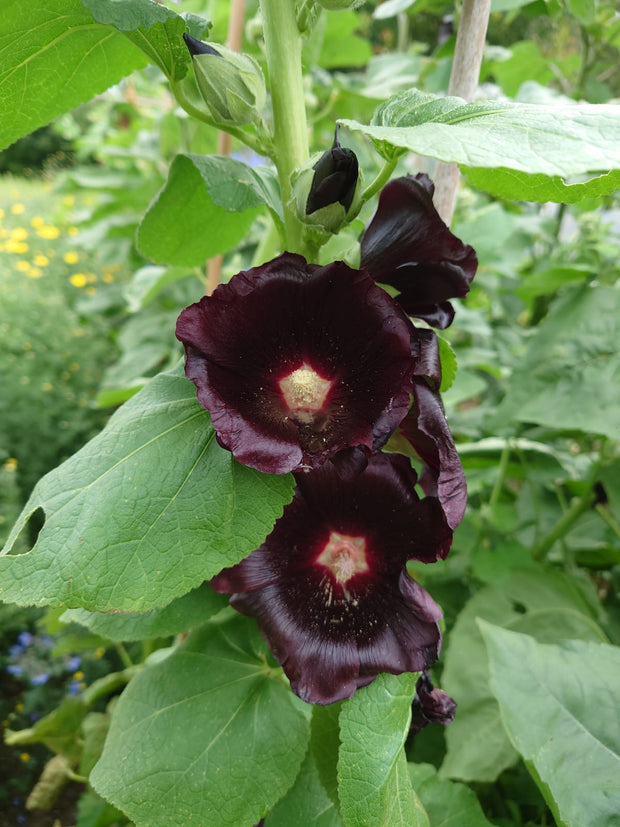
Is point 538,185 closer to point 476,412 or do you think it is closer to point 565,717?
point 565,717

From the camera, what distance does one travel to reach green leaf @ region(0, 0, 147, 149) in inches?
20.1

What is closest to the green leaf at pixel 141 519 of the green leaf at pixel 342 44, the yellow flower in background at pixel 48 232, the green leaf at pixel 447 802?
the green leaf at pixel 447 802

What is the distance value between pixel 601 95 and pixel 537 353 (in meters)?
0.79

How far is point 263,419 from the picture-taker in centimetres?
50

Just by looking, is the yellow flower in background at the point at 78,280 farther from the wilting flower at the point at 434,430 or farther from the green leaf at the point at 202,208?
the wilting flower at the point at 434,430

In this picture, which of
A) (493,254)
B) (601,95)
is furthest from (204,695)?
(601,95)

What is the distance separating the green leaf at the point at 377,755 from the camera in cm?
47

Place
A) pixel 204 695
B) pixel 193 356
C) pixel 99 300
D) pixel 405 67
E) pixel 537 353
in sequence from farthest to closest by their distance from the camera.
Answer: pixel 99 300, pixel 405 67, pixel 537 353, pixel 204 695, pixel 193 356

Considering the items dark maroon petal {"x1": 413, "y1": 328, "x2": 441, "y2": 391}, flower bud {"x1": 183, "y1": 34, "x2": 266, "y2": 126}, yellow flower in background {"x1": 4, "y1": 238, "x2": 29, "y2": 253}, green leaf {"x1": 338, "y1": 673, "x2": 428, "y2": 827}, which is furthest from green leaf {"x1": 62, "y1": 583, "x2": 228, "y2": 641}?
yellow flower in background {"x1": 4, "y1": 238, "x2": 29, "y2": 253}

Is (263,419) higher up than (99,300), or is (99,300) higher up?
(263,419)

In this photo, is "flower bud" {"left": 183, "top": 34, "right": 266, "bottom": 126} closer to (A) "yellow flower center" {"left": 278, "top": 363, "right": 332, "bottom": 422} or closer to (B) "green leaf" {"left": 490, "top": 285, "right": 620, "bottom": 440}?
(A) "yellow flower center" {"left": 278, "top": 363, "right": 332, "bottom": 422}

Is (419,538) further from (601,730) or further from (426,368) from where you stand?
(601,730)

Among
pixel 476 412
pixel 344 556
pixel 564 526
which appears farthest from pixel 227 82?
pixel 476 412

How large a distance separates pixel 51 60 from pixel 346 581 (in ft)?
1.64
